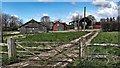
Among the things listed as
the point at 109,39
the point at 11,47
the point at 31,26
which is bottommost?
the point at 109,39

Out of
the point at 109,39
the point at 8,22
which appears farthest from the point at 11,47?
the point at 109,39

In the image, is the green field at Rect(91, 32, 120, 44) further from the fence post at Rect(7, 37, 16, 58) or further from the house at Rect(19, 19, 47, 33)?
the fence post at Rect(7, 37, 16, 58)

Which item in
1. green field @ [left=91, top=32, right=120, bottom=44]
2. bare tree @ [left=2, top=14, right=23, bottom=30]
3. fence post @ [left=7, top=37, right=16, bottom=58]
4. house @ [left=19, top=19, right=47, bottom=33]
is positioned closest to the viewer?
bare tree @ [left=2, top=14, right=23, bottom=30]

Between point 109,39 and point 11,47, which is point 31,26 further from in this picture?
point 109,39

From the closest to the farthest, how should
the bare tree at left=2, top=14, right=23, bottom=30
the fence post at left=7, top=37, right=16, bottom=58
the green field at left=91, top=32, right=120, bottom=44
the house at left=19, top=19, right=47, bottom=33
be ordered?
the bare tree at left=2, top=14, right=23, bottom=30, the fence post at left=7, top=37, right=16, bottom=58, the house at left=19, top=19, right=47, bottom=33, the green field at left=91, top=32, right=120, bottom=44

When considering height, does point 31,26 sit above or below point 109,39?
above

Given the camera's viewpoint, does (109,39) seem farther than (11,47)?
Yes

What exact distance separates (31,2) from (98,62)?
279 cm

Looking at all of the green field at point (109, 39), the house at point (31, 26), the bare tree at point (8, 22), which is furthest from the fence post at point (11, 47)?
the green field at point (109, 39)

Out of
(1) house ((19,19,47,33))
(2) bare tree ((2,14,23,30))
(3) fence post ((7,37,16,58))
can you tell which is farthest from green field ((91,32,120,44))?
(2) bare tree ((2,14,23,30))

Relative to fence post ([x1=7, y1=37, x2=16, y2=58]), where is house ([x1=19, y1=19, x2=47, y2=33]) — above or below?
above

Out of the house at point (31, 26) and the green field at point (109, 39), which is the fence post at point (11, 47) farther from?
the green field at point (109, 39)

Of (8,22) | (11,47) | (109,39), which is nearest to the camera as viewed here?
(8,22)

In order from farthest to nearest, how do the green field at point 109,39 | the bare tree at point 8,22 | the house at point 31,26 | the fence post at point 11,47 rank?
1. the green field at point 109,39
2. the house at point 31,26
3. the fence post at point 11,47
4. the bare tree at point 8,22
